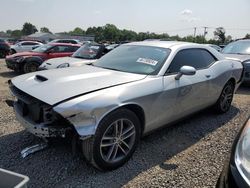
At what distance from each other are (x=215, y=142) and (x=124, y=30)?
311ft

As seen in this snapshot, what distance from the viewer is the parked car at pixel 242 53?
7.49 metres

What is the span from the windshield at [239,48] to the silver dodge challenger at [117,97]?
4572 mm

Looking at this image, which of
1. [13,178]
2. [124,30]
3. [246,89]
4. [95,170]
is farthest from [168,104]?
[124,30]

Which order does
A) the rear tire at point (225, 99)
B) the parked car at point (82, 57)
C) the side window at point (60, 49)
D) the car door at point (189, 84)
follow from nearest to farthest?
the car door at point (189, 84), the rear tire at point (225, 99), the parked car at point (82, 57), the side window at point (60, 49)

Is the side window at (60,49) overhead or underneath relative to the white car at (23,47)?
overhead

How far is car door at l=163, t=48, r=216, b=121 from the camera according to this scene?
12.0 feet

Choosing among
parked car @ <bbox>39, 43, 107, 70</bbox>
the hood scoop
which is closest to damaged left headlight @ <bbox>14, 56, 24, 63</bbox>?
parked car @ <bbox>39, 43, 107, 70</bbox>

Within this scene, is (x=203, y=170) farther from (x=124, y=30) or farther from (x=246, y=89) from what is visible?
(x=124, y=30)

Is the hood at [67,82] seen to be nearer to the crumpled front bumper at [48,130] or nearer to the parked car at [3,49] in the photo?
the crumpled front bumper at [48,130]

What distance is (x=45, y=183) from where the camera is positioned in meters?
2.87

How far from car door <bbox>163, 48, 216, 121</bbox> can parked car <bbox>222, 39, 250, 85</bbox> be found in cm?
325

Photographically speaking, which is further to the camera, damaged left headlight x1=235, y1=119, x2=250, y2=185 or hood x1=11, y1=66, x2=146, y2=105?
hood x1=11, y1=66, x2=146, y2=105

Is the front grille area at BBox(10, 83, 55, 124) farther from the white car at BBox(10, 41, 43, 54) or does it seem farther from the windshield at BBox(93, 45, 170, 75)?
the white car at BBox(10, 41, 43, 54)

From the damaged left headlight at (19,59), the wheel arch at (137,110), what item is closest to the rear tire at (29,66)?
the damaged left headlight at (19,59)
